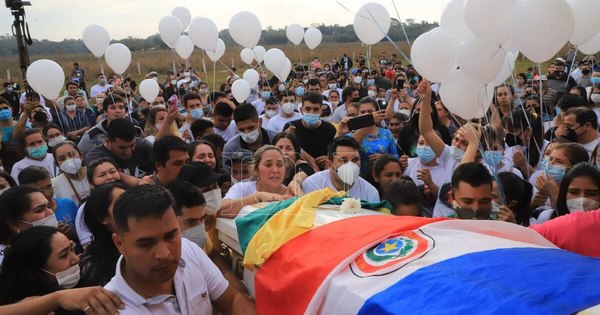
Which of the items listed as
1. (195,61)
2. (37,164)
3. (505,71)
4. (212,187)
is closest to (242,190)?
(212,187)

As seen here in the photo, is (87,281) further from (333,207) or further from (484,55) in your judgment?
(484,55)

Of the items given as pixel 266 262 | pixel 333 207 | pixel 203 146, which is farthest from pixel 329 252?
pixel 203 146

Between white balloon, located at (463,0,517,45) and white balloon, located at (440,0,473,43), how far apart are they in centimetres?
52

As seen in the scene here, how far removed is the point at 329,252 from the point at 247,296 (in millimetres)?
601

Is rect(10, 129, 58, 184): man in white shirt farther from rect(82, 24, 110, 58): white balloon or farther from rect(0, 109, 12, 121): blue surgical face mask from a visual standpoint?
rect(82, 24, 110, 58): white balloon

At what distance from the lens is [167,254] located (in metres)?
2.03

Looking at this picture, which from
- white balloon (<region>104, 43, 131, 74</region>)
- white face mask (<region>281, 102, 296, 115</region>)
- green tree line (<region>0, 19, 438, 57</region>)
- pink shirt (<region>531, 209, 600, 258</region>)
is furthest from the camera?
green tree line (<region>0, 19, 438, 57</region>)

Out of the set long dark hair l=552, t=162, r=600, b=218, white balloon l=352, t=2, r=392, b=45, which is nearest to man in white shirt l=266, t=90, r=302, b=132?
white balloon l=352, t=2, r=392, b=45

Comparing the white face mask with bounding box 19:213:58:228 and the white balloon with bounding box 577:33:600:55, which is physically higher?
the white balloon with bounding box 577:33:600:55

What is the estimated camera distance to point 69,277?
100 inches

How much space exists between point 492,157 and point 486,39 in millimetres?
894

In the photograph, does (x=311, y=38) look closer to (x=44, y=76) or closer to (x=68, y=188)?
(x=44, y=76)

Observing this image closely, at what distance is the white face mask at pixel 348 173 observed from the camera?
4.00 metres

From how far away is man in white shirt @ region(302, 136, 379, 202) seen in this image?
397 centimetres
